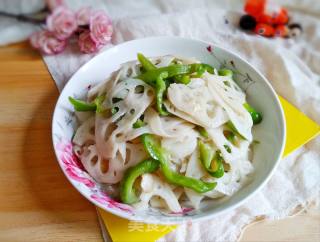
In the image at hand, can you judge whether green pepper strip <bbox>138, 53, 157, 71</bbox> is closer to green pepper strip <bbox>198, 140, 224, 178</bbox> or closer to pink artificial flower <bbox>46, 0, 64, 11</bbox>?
green pepper strip <bbox>198, 140, 224, 178</bbox>

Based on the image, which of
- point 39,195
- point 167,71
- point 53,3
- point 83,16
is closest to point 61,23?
point 83,16

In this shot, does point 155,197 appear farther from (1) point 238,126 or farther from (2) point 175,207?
(1) point 238,126

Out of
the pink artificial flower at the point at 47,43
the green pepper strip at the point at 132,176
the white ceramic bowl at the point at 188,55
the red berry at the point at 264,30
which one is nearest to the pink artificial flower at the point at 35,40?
the pink artificial flower at the point at 47,43

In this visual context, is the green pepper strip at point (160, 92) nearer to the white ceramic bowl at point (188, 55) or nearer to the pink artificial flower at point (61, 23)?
the white ceramic bowl at point (188, 55)

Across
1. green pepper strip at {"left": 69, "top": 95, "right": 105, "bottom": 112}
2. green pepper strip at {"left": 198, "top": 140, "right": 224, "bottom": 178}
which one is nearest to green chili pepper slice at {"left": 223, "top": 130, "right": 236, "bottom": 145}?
green pepper strip at {"left": 198, "top": 140, "right": 224, "bottom": 178}

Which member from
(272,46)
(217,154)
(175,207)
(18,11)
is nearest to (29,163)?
(175,207)

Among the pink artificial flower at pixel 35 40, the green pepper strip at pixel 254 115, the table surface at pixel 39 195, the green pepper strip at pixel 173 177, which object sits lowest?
the table surface at pixel 39 195

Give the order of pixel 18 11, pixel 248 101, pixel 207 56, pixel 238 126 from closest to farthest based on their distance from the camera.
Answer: pixel 238 126 → pixel 248 101 → pixel 207 56 → pixel 18 11
